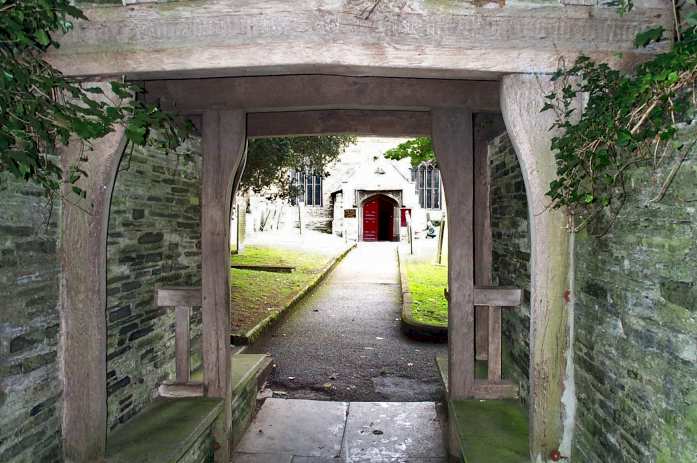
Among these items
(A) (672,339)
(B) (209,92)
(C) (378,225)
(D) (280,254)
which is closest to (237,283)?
(D) (280,254)

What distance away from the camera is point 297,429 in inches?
194

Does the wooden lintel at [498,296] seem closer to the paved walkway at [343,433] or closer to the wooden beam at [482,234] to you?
the wooden beam at [482,234]

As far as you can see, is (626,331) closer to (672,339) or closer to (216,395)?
(672,339)

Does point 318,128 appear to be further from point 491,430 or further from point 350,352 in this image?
point 350,352

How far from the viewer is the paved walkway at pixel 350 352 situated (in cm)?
612

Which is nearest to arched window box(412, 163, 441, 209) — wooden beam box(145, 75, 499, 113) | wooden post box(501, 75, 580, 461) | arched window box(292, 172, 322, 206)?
arched window box(292, 172, 322, 206)

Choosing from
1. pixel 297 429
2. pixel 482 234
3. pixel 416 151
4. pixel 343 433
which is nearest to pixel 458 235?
pixel 482 234

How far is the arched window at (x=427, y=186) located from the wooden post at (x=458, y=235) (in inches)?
1094

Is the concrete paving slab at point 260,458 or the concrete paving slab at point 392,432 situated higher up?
the concrete paving slab at point 392,432

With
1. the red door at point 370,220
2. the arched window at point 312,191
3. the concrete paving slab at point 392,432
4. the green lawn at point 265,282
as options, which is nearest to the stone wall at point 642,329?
the concrete paving slab at point 392,432

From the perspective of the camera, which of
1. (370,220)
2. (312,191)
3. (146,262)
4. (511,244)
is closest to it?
(146,262)

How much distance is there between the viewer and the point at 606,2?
9.04 ft

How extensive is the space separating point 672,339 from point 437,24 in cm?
201

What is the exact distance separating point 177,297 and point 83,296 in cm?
124
